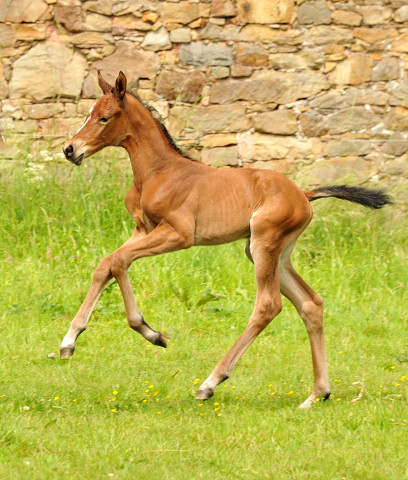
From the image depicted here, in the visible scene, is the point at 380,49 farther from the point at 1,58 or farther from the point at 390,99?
the point at 1,58

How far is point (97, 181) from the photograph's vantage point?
9.59 metres

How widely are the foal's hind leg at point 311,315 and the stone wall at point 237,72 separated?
4725mm

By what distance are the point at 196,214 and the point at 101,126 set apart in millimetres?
829

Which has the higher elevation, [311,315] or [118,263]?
[118,263]

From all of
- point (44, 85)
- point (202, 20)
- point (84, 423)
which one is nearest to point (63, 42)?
point (44, 85)

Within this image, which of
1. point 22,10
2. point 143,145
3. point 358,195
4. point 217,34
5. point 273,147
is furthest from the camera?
point 273,147

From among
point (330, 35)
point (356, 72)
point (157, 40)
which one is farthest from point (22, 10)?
point (356, 72)

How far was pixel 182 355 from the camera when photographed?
6.69 metres

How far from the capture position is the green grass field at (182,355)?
14.8 ft

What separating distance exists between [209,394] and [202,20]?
20.6 ft

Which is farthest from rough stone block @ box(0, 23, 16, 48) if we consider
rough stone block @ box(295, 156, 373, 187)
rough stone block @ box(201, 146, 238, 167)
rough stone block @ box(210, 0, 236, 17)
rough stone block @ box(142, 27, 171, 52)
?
rough stone block @ box(295, 156, 373, 187)

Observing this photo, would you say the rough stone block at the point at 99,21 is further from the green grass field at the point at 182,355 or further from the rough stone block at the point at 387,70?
the rough stone block at the point at 387,70

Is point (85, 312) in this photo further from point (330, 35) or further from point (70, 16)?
point (330, 35)

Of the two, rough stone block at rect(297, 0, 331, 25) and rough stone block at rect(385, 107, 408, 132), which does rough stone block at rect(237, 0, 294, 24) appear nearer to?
rough stone block at rect(297, 0, 331, 25)
